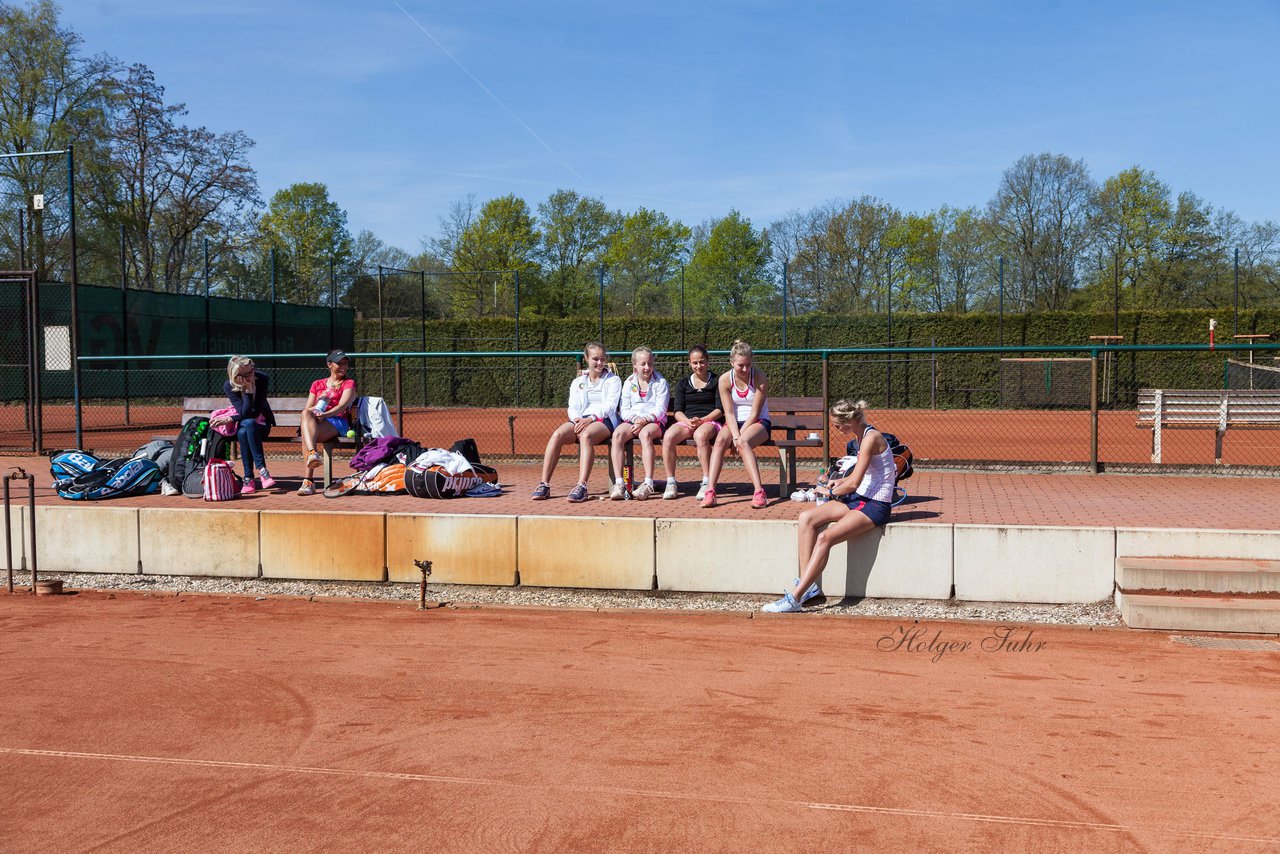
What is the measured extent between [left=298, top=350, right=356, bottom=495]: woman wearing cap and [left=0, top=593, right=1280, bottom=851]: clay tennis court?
299 cm

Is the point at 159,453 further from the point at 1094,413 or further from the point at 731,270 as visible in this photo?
the point at 731,270

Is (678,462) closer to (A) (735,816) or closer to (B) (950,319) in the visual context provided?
(A) (735,816)

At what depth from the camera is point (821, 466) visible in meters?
11.9

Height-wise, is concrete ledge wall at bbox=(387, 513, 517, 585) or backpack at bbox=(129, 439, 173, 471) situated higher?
backpack at bbox=(129, 439, 173, 471)

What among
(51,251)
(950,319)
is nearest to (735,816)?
(950,319)

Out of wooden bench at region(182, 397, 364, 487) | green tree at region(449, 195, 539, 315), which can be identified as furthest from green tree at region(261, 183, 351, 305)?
wooden bench at region(182, 397, 364, 487)

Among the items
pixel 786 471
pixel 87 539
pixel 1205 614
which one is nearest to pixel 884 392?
pixel 786 471

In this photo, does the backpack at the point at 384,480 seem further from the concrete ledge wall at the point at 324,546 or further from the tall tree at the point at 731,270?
the tall tree at the point at 731,270

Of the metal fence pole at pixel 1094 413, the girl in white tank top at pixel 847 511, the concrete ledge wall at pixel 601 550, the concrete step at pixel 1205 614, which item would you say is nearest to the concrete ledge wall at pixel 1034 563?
the concrete ledge wall at pixel 601 550

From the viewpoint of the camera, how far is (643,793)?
4383 mm

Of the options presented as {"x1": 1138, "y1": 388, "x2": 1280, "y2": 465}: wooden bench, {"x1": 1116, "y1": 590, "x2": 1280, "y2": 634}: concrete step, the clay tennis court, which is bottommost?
the clay tennis court

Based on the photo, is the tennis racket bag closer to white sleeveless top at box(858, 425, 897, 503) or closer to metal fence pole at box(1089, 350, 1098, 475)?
white sleeveless top at box(858, 425, 897, 503)

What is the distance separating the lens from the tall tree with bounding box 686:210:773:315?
41.1 meters

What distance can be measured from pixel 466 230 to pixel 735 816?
175ft
